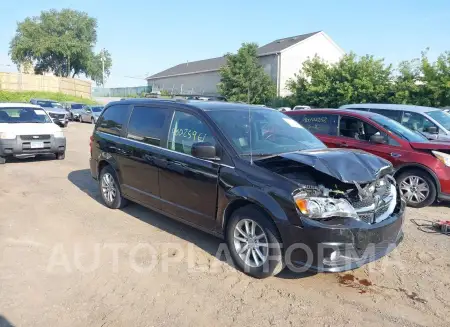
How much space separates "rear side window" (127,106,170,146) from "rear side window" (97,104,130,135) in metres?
0.25

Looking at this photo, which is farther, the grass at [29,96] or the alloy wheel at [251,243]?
the grass at [29,96]

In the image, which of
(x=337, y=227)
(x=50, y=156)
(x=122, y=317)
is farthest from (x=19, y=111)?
(x=337, y=227)

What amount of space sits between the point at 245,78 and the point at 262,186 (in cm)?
3498

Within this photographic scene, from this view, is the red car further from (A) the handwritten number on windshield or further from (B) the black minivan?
(A) the handwritten number on windshield

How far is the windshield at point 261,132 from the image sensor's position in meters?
4.57

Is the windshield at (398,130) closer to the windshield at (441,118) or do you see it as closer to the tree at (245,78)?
the windshield at (441,118)

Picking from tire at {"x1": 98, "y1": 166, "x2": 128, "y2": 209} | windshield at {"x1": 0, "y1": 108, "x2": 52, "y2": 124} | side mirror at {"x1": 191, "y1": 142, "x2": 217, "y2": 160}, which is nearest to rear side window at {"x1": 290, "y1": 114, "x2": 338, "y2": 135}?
tire at {"x1": 98, "y1": 166, "x2": 128, "y2": 209}

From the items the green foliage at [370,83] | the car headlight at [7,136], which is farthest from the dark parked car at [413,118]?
the green foliage at [370,83]

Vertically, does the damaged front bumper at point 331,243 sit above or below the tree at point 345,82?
below

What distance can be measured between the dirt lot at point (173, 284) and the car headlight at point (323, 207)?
0.79m

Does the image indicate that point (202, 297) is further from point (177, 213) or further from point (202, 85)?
point (202, 85)

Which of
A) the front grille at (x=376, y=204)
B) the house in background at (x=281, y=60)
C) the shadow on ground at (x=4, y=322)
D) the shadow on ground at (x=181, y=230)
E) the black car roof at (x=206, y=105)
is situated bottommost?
the shadow on ground at (x=4, y=322)

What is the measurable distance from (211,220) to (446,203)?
16.3 feet

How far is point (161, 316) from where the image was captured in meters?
3.43
